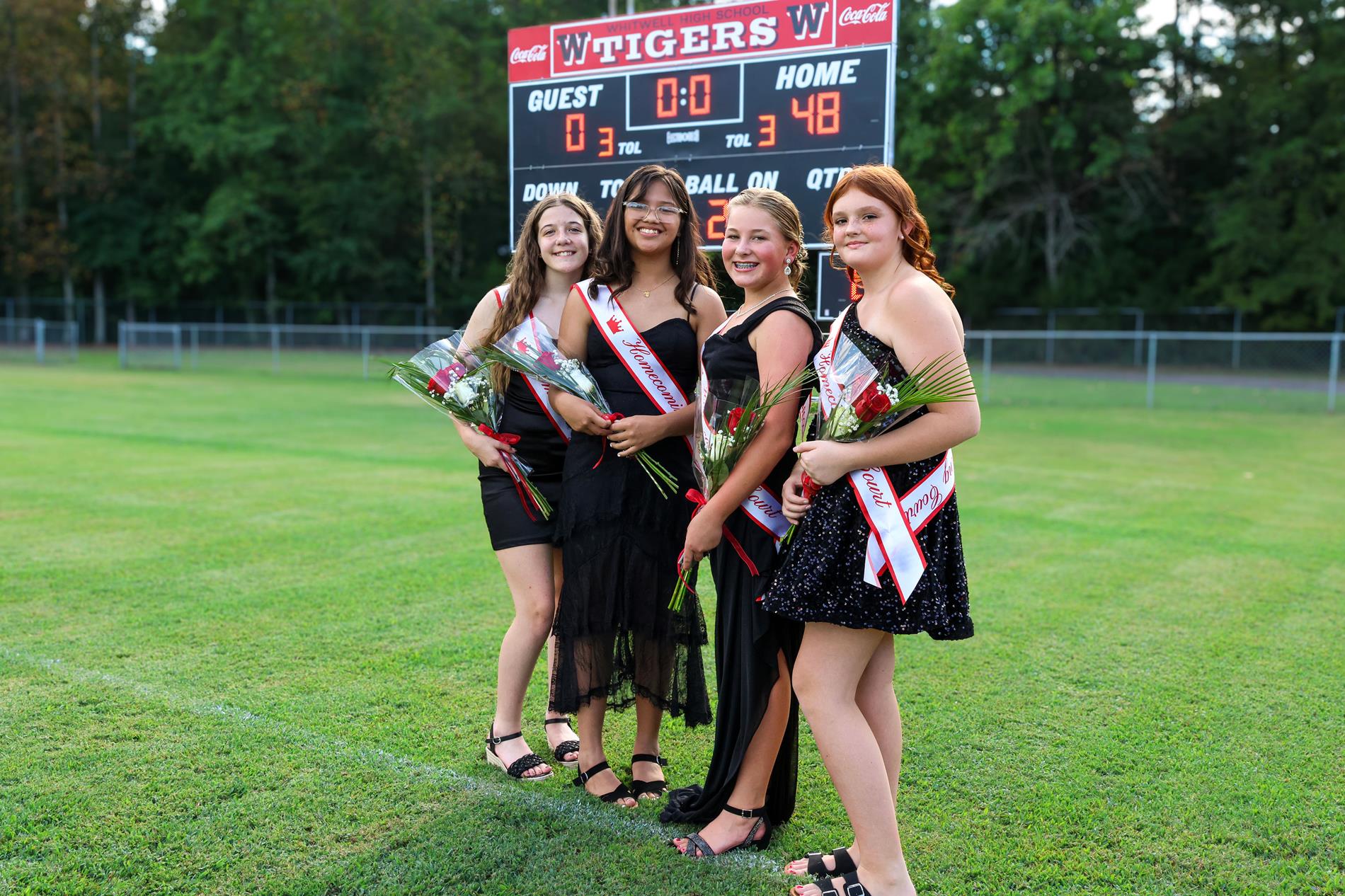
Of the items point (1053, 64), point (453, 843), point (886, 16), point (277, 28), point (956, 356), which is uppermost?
point (277, 28)

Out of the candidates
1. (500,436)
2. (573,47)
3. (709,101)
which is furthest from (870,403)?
(573,47)

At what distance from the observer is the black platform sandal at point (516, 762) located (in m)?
3.37

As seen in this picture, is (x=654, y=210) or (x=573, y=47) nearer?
A: (x=654, y=210)

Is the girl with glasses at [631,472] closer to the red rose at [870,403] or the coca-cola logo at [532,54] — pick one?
the red rose at [870,403]

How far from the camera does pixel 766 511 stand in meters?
2.85

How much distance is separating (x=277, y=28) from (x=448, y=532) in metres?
36.6

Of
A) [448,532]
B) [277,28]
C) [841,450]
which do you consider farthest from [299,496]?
[277,28]

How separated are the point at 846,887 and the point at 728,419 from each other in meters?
1.18

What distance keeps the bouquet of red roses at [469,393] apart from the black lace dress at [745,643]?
736mm

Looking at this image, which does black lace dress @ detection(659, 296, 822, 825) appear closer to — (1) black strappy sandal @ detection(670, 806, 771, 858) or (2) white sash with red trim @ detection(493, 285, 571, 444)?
(1) black strappy sandal @ detection(670, 806, 771, 858)

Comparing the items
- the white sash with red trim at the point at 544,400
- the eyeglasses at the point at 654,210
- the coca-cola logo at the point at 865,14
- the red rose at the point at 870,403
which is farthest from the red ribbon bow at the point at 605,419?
the coca-cola logo at the point at 865,14

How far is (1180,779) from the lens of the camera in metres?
3.31

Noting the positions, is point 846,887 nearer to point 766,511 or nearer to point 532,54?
point 766,511

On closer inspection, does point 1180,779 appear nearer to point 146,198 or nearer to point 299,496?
point 299,496
